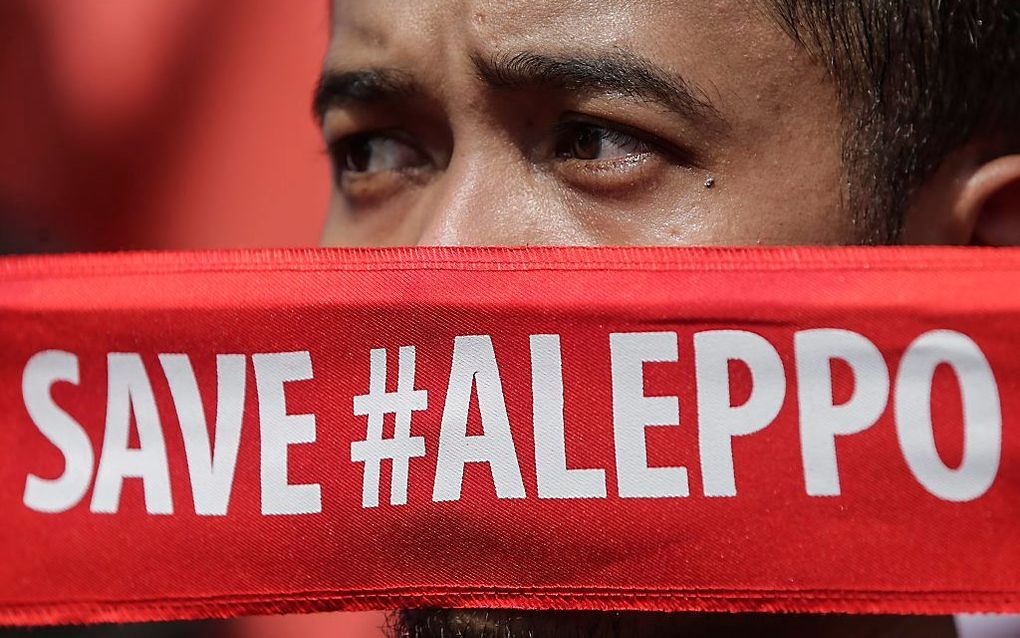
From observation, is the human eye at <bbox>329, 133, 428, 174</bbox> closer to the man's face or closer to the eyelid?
the man's face

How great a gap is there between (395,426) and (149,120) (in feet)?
8.92

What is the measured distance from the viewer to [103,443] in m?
1.47

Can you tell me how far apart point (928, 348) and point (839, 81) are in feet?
1.47

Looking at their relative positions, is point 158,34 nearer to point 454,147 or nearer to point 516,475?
point 454,147

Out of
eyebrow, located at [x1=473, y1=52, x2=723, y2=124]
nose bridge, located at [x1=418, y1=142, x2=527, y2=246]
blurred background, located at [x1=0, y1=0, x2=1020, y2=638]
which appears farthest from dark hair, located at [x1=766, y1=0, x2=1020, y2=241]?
blurred background, located at [x1=0, y1=0, x2=1020, y2=638]

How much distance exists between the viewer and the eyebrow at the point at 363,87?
1.76 metres

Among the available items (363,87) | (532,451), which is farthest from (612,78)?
(532,451)

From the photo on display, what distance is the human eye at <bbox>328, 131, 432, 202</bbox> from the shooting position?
74.3 inches

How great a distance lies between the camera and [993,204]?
178 centimetres

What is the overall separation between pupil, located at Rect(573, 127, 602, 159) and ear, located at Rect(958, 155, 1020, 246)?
53 centimetres

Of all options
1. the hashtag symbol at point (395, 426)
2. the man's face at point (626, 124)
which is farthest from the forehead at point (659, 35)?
the hashtag symbol at point (395, 426)

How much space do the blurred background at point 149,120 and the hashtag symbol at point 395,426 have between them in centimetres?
245

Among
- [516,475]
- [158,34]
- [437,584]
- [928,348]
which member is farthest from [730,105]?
[158,34]

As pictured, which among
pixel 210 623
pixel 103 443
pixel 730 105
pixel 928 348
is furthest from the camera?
pixel 210 623
